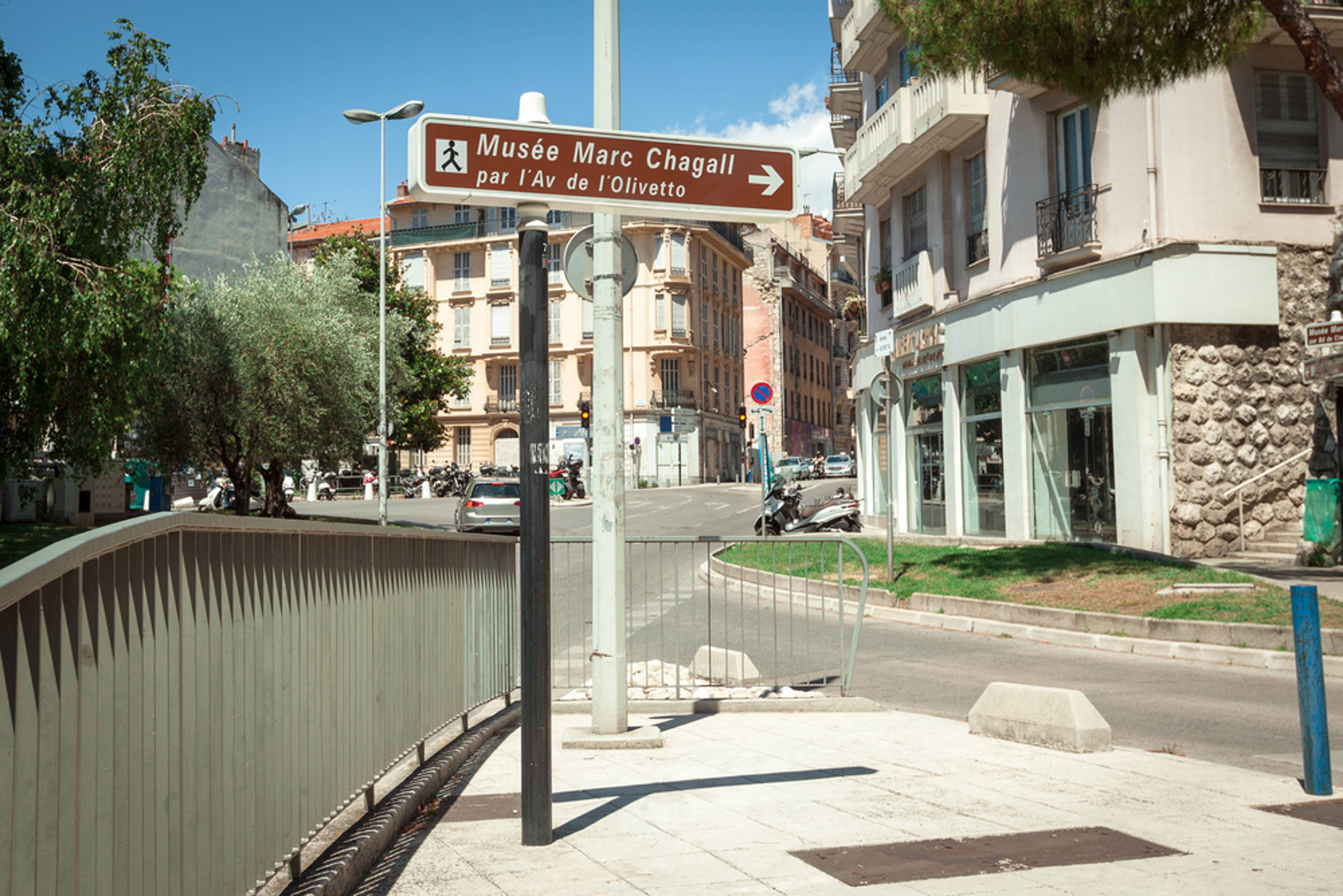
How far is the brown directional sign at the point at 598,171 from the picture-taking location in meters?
4.62

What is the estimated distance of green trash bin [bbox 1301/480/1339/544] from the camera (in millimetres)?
15555

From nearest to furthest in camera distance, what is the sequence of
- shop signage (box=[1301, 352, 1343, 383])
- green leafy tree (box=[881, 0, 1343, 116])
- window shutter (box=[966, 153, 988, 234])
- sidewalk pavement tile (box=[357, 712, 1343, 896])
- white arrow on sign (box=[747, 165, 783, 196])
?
sidewalk pavement tile (box=[357, 712, 1343, 896]) → white arrow on sign (box=[747, 165, 783, 196]) → green leafy tree (box=[881, 0, 1343, 116]) → shop signage (box=[1301, 352, 1343, 383]) → window shutter (box=[966, 153, 988, 234])

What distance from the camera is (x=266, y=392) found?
30.6 metres

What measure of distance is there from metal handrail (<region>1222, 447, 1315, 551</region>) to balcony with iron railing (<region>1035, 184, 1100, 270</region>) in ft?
13.7

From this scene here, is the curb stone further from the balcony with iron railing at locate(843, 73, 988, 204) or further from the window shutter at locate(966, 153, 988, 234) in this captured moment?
the window shutter at locate(966, 153, 988, 234)

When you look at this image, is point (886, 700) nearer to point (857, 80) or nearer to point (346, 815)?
point (346, 815)

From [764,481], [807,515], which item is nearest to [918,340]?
[807,515]

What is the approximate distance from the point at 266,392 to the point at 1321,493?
80.3ft

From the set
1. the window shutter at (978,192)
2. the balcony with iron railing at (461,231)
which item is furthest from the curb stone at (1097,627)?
the balcony with iron railing at (461,231)

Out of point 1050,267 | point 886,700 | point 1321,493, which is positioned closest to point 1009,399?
point 1050,267

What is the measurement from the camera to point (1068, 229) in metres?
19.4

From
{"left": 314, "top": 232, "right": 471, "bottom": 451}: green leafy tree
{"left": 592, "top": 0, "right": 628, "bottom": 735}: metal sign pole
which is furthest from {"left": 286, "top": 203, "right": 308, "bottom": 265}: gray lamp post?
{"left": 592, "top": 0, "right": 628, "bottom": 735}: metal sign pole

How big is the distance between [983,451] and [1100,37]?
921cm

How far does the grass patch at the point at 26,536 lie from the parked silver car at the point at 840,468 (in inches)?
1679
